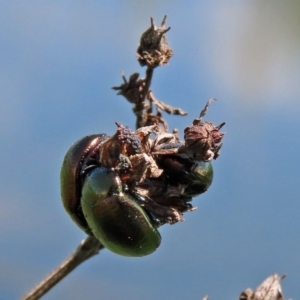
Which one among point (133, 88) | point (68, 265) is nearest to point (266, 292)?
point (68, 265)

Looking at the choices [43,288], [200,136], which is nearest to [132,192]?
[200,136]

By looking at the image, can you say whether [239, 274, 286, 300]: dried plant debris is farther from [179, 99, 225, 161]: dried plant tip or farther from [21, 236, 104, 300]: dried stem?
[179, 99, 225, 161]: dried plant tip

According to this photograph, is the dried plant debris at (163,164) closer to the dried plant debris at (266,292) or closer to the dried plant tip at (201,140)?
the dried plant tip at (201,140)

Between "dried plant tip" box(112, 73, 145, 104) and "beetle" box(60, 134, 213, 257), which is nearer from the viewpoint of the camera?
"beetle" box(60, 134, 213, 257)

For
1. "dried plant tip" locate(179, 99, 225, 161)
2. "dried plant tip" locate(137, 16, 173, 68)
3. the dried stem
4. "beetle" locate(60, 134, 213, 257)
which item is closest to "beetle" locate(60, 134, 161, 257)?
"beetle" locate(60, 134, 213, 257)

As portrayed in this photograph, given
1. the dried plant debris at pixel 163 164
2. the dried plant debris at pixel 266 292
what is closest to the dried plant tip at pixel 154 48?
the dried plant debris at pixel 163 164

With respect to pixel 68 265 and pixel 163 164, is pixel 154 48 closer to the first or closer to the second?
pixel 163 164
